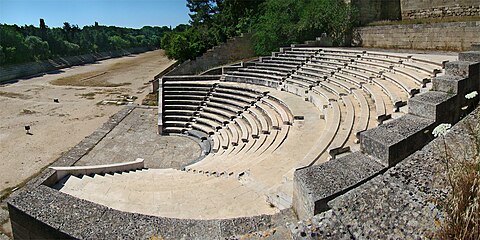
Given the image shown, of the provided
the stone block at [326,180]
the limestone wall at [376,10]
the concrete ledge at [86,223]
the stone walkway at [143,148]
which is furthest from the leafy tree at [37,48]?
the stone block at [326,180]

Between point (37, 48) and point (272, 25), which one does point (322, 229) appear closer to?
point (272, 25)

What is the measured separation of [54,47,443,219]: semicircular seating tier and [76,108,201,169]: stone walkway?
736mm

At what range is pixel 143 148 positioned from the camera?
12492 millimetres

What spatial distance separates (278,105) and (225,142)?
2496 millimetres

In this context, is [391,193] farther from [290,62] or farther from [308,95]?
[290,62]

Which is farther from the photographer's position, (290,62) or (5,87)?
(5,87)

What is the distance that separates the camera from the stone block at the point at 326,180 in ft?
10.3

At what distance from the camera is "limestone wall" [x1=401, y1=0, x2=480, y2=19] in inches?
645

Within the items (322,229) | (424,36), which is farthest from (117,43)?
(322,229)

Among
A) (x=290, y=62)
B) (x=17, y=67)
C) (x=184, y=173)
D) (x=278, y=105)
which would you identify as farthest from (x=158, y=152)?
(x=17, y=67)

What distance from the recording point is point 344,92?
444 inches

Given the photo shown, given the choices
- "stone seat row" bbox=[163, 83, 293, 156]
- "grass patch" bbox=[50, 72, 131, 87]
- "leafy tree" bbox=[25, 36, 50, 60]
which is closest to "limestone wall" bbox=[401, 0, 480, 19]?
"stone seat row" bbox=[163, 83, 293, 156]

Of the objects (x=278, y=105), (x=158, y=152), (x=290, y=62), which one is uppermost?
(x=290, y=62)

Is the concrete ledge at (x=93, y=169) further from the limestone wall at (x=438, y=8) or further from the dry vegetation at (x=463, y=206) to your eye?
the limestone wall at (x=438, y=8)
